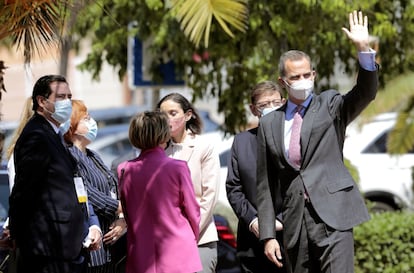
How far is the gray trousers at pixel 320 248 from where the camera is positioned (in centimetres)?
639

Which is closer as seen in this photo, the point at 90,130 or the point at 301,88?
the point at 301,88

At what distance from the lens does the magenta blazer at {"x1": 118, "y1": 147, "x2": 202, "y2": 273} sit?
6.70 meters

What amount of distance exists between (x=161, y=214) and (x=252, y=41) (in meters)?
4.68

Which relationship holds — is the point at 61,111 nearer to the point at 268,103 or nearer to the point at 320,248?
the point at 268,103

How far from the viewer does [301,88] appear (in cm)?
649

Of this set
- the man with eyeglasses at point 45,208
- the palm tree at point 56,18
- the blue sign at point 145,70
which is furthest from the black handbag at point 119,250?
the blue sign at point 145,70

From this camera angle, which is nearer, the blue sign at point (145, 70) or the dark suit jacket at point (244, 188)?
the dark suit jacket at point (244, 188)

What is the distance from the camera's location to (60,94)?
6.64 meters

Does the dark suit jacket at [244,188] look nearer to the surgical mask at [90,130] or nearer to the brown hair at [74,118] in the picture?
the surgical mask at [90,130]

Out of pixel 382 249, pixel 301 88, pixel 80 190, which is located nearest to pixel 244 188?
pixel 301 88

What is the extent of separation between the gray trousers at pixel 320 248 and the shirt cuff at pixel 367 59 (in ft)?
3.18

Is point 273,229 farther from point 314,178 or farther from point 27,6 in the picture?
point 27,6

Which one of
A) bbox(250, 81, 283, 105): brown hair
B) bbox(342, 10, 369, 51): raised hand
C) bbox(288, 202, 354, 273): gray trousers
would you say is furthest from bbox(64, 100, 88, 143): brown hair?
bbox(342, 10, 369, 51): raised hand

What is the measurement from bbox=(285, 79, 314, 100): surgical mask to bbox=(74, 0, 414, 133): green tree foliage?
12.0 ft
